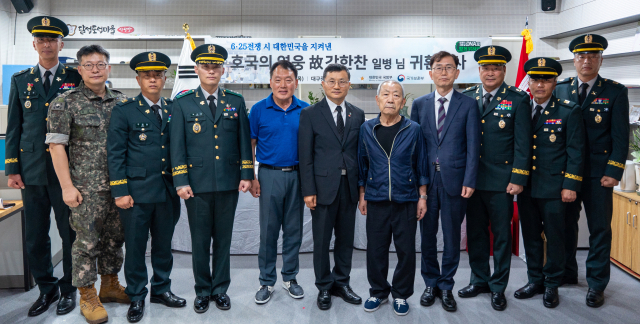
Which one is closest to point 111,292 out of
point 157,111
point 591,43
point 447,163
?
point 157,111

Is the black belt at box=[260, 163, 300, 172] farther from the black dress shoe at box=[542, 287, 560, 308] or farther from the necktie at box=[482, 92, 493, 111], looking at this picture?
the black dress shoe at box=[542, 287, 560, 308]

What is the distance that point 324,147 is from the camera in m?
2.65

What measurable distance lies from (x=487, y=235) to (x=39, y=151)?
298 cm

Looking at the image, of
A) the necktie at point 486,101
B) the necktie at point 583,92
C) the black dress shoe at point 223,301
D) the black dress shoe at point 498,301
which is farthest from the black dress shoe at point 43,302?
the necktie at point 583,92

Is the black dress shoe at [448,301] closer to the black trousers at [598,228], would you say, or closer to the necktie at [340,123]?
the black trousers at [598,228]

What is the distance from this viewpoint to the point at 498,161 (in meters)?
2.71

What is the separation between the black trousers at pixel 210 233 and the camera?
2660 millimetres

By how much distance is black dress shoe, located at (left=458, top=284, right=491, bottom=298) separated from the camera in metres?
2.88

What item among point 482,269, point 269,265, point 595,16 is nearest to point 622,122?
point 482,269

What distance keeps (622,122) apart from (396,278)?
1827mm

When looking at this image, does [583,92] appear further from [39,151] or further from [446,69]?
[39,151]

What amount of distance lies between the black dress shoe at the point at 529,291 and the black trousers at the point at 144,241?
7.80 feet

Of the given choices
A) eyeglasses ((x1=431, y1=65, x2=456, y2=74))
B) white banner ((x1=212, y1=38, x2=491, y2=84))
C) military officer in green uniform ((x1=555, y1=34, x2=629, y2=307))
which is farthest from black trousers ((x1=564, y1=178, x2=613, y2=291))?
white banner ((x1=212, y1=38, x2=491, y2=84))

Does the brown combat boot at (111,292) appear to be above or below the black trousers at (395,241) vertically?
below
